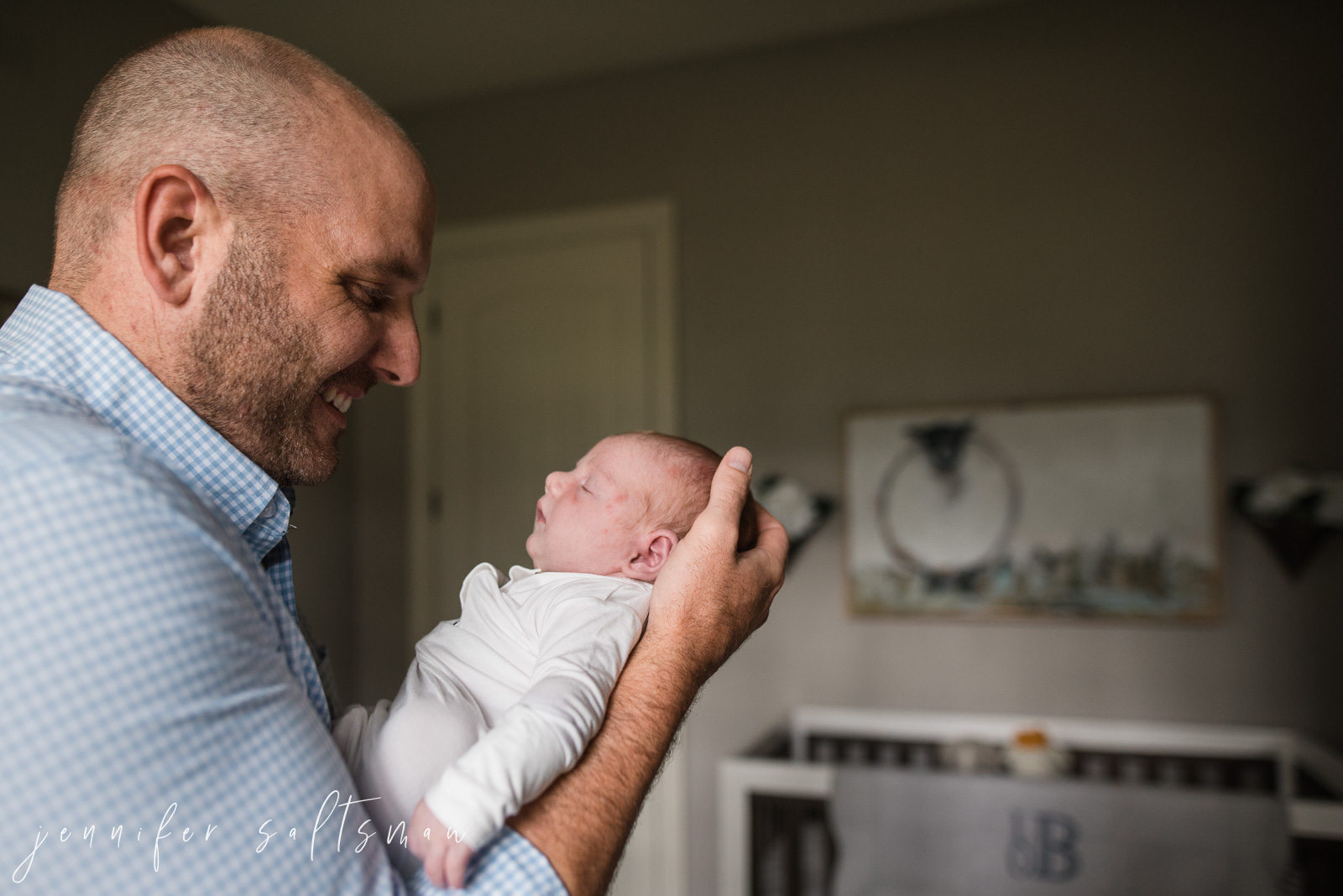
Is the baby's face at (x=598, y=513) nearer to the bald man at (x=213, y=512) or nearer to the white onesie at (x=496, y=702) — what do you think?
the white onesie at (x=496, y=702)

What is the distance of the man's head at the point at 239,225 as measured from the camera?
66cm

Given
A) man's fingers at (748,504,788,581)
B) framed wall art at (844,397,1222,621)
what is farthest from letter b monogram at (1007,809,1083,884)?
man's fingers at (748,504,788,581)

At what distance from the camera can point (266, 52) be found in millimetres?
729

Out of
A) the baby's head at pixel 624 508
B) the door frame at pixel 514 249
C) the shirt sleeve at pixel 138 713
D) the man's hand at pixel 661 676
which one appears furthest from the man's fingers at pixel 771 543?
the door frame at pixel 514 249

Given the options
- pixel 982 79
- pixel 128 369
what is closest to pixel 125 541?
pixel 128 369

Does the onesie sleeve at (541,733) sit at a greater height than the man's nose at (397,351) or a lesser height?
lesser

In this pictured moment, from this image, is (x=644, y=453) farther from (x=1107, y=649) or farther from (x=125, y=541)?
(x=1107, y=649)

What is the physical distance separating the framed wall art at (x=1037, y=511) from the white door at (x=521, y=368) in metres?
0.82

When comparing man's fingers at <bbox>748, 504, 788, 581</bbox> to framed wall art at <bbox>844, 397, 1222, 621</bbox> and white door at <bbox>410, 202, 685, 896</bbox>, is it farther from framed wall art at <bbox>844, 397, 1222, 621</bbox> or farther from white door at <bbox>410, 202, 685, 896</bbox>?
white door at <bbox>410, 202, 685, 896</bbox>

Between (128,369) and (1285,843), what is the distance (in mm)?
2427

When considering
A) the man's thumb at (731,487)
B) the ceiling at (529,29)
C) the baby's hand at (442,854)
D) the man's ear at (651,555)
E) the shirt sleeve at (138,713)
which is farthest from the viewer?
the ceiling at (529,29)

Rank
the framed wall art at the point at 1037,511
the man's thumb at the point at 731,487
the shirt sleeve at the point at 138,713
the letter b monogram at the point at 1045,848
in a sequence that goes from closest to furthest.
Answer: the shirt sleeve at the point at 138,713
the man's thumb at the point at 731,487
the letter b monogram at the point at 1045,848
the framed wall art at the point at 1037,511

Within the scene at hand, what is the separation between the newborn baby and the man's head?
9.8 inches

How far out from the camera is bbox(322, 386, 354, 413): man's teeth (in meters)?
0.78
